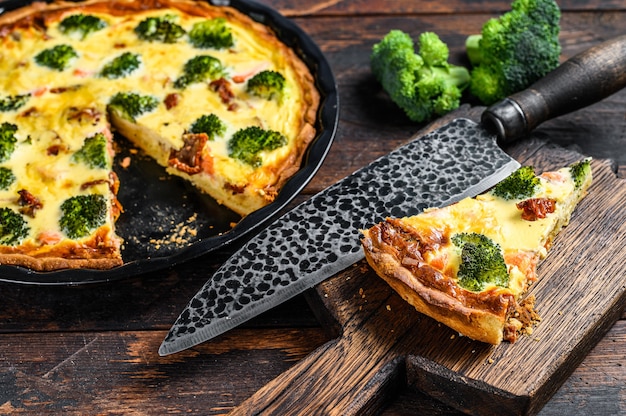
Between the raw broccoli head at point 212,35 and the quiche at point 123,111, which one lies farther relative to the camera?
the raw broccoli head at point 212,35

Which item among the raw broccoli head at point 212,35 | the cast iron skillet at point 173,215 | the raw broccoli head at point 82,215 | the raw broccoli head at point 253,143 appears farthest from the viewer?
the raw broccoli head at point 212,35

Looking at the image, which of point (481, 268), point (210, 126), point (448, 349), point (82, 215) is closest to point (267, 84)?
point (210, 126)

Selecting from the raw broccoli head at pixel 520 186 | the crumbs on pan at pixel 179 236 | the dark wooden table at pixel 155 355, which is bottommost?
the dark wooden table at pixel 155 355

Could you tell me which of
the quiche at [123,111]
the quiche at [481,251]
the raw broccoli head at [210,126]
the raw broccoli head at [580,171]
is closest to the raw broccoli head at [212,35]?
the quiche at [123,111]

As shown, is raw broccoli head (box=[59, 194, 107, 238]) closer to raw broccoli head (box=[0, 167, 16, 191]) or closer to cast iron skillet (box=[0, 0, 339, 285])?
cast iron skillet (box=[0, 0, 339, 285])

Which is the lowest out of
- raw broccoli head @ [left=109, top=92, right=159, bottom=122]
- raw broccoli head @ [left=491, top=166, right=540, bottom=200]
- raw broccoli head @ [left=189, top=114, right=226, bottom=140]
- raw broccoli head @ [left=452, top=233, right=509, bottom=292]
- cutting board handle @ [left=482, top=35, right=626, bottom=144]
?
raw broccoli head @ [left=109, top=92, right=159, bottom=122]

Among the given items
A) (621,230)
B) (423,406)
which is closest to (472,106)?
(621,230)

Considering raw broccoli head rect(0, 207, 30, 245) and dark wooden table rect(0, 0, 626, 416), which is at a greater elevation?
raw broccoli head rect(0, 207, 30, 245)

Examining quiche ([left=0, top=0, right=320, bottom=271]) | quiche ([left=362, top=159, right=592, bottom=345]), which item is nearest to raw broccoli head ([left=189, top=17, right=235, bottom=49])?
quiche ([left=0, top=0, right=320, bottom=271])

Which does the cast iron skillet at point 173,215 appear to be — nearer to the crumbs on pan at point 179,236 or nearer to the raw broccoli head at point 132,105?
the crumbs on pan at point 179,236
